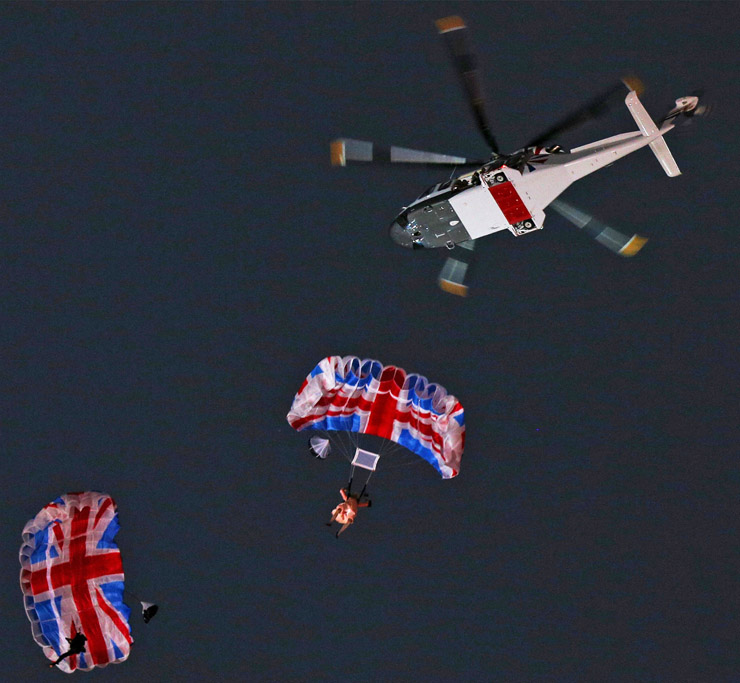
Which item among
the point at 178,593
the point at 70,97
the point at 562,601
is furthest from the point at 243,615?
the point at 70,97

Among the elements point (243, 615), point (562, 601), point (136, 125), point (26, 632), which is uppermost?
point (136, 125)

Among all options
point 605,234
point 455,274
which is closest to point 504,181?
point 605,234

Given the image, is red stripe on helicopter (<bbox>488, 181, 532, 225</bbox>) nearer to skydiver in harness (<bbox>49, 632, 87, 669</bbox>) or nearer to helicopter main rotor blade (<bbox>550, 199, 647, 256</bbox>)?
helicopter main rotor blade (<bbox>550, 199, 647, 256</bbox>)

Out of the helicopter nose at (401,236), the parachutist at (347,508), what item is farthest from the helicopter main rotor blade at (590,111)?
the parachutist at (347,508)

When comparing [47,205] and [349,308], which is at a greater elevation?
[47,205]

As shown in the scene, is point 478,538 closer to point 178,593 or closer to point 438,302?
point 438,302

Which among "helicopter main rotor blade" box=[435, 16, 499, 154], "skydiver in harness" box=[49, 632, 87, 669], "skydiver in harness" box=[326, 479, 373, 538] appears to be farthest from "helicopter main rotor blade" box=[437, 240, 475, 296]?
"skydiver in harness" box=[49, 632, 87, 669]

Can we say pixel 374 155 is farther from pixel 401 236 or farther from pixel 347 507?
pixel 347 507
